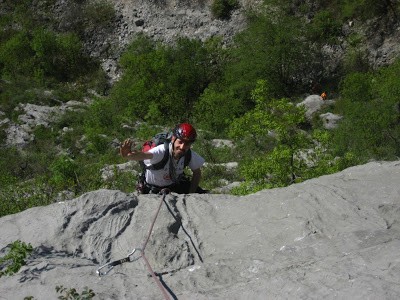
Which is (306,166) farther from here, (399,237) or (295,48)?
(295,48)

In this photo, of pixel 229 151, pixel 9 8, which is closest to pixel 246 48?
pixel 229 151

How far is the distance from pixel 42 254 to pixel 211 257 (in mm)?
1398

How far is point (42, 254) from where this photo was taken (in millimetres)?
4270

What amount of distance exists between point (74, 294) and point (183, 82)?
2069 cm

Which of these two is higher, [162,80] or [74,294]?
[74,294]

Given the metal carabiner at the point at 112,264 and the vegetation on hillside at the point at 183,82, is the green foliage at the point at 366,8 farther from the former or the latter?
the metal carabiner at the point at 112,264

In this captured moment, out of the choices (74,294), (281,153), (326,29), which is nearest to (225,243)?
(74,294)

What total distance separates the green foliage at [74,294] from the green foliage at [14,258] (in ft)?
1.64

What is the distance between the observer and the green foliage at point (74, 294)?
11.9 ft

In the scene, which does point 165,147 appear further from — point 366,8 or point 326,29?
point 366,8

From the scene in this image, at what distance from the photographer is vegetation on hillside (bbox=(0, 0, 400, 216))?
16.2m

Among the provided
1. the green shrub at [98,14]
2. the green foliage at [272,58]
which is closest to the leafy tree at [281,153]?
the green foliage at [272,58]

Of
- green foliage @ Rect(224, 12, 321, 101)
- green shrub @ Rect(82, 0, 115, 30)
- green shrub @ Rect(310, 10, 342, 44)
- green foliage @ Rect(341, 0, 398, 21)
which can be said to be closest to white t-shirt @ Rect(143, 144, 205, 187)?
green foliage @ Rect(224, 12, 321, 101)

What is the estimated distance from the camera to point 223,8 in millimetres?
26016
